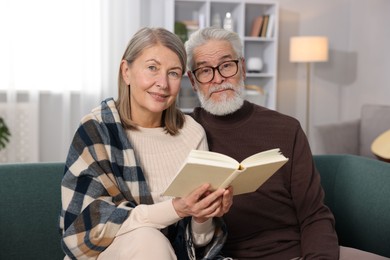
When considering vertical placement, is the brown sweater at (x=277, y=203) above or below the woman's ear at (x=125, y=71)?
below

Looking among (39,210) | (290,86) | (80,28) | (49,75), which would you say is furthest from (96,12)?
(39,210)

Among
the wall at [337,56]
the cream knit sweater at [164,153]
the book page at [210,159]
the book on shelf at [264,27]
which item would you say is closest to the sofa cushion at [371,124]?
the wall at [337,56]

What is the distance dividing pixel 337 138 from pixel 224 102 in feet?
8.82

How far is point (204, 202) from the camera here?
1.29 meters

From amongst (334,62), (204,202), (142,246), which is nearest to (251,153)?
(204,202)

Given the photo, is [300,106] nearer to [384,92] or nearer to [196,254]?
[384,92]

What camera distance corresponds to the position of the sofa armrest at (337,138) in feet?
13.8

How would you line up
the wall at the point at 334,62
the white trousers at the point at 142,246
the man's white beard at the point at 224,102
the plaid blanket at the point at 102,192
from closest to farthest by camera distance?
the white trousers at the point at 142,246 < the plaid blanket at the point at 102,192 < the man's white beard at the point at 224,102 < the wall at the point at 334,62

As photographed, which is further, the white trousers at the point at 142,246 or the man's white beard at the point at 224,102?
the man's white beard at the point at 224,102

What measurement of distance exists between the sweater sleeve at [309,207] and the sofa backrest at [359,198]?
295 mm

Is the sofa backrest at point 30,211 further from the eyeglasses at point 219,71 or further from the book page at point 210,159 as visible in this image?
the book page at point 210,159

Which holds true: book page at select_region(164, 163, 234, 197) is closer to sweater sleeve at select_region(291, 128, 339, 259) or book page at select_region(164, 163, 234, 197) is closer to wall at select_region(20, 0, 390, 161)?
sweater sleeve at select_region(291, 128, 339, 259)

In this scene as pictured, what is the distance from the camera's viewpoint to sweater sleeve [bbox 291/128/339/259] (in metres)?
1.64

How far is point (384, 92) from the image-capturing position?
5.09 m
